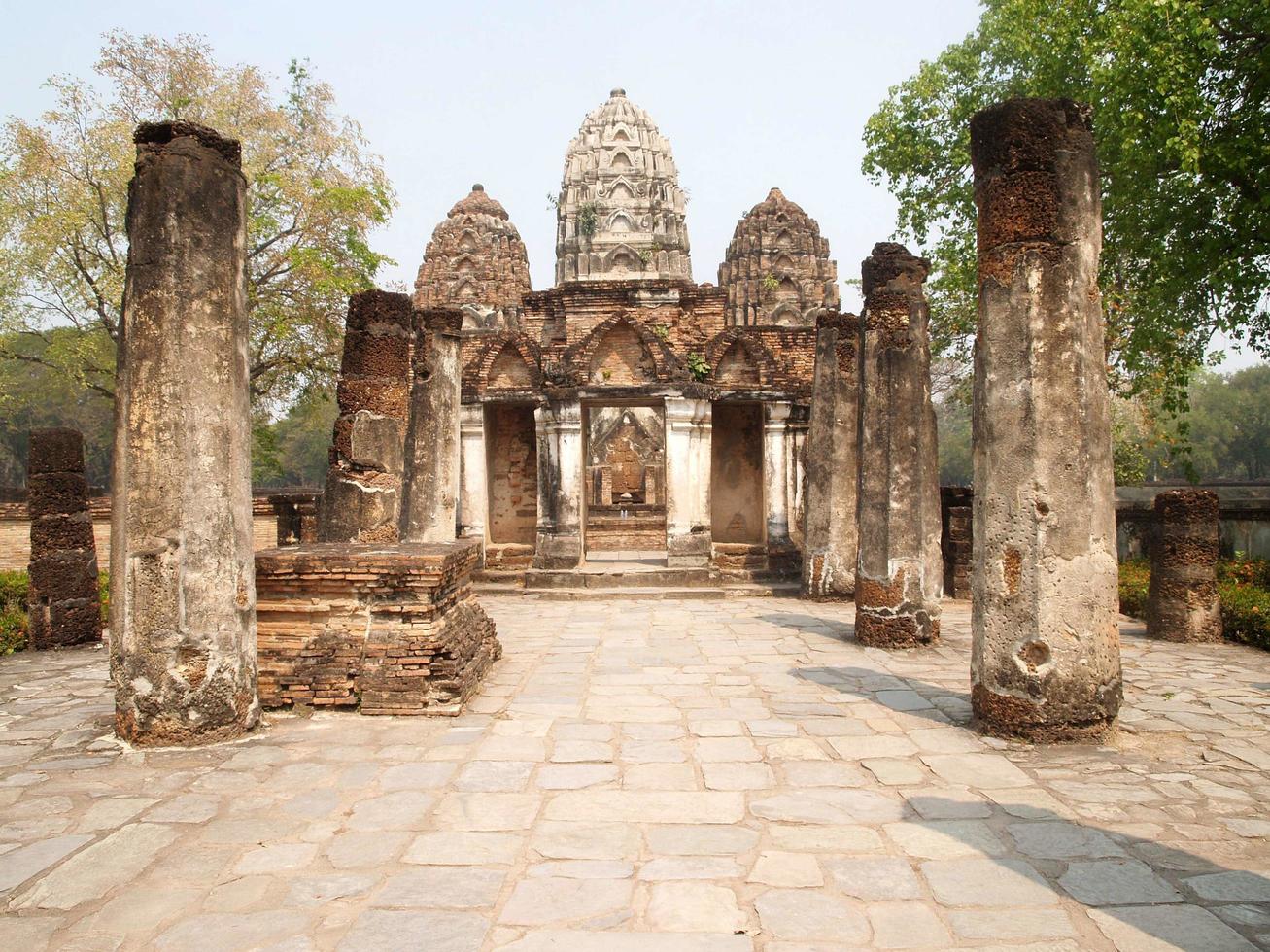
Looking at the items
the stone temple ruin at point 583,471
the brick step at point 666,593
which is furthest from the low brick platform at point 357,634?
the brick step at point 666,593

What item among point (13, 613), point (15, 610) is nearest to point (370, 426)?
point (13, 613)

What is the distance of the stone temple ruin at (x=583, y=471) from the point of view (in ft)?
16.6

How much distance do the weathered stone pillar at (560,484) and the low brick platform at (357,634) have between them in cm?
698

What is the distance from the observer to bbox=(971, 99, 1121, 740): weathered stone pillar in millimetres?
5066

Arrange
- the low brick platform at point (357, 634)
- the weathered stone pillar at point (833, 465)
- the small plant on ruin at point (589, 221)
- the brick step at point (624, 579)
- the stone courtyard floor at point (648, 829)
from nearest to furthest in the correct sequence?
the stone courtyard floor at point (648, 829) → the low brick platform at point (357, 634) → the weathered stone pillar at point (833, 465) → the brick step at point (624, 579) → the small plant on ruin at point (589, 221)

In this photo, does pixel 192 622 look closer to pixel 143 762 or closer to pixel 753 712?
pixel 143 762

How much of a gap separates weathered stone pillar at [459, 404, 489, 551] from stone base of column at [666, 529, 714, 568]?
310cm

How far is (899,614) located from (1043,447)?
350cm

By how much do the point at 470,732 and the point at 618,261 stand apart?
2794 centimetres

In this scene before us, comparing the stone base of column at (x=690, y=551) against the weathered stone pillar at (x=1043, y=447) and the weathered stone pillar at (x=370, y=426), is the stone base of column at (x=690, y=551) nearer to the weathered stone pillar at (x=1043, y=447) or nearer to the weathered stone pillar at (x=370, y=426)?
the weathered stone pillar at (x=370, y=426)

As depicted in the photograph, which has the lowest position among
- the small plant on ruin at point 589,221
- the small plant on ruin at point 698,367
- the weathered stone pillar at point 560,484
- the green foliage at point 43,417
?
the weathered stone pillar at point 560,484

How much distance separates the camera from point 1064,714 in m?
5.05

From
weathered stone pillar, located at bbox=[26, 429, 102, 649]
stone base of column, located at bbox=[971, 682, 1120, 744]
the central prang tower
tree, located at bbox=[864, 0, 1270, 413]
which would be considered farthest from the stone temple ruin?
the central prang tower

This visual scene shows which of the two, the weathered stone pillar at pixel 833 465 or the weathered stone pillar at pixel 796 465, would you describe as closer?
the weathered stone pillar at pixel 833 465
